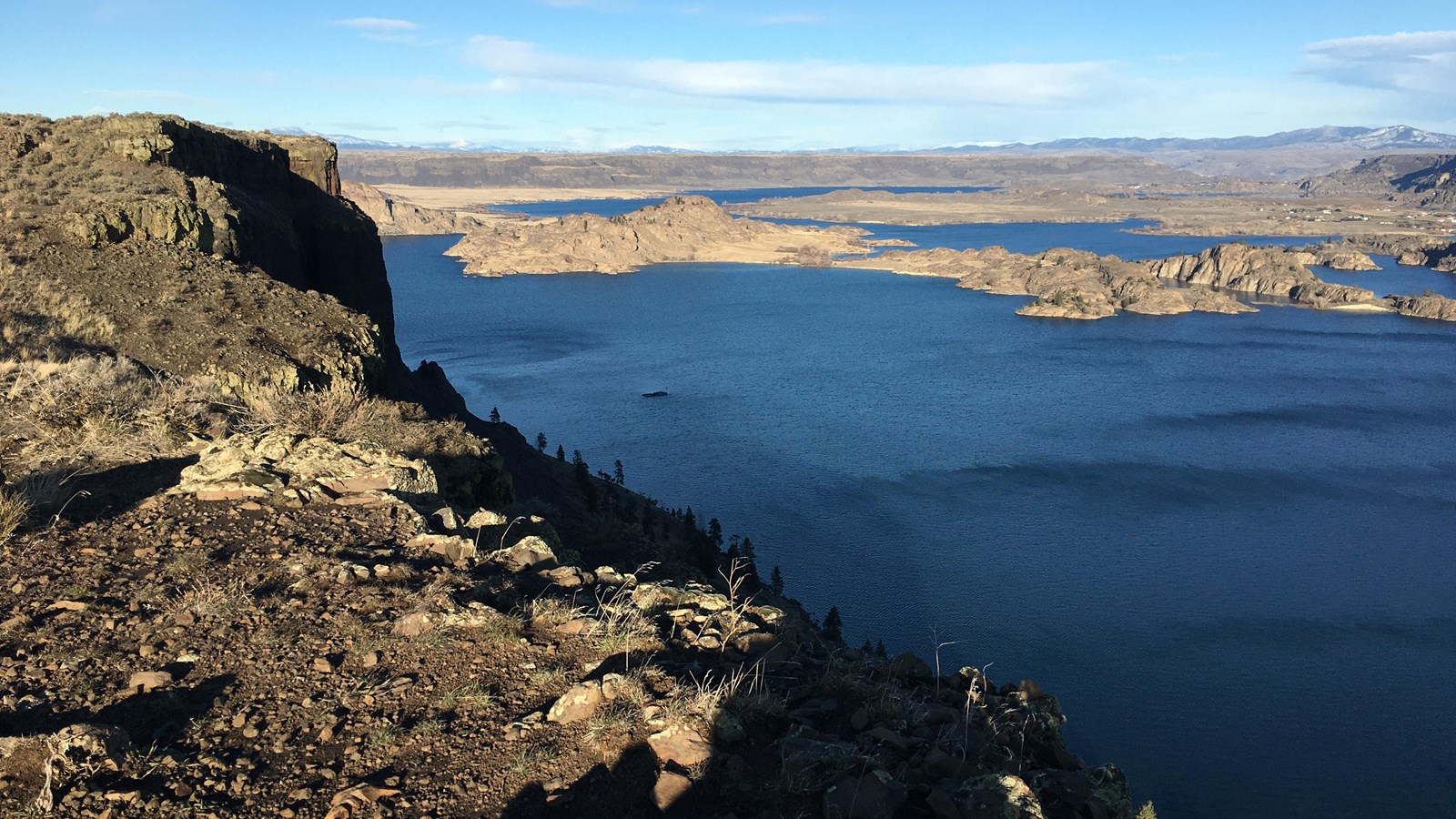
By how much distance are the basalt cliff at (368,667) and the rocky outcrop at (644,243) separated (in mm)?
136314

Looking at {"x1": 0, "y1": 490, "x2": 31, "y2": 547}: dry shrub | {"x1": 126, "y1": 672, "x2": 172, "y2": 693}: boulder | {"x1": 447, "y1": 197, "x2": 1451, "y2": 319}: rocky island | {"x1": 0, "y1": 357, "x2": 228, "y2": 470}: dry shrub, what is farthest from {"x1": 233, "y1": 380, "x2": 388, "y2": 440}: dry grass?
{"x1": 447, "y1": 197, "x2": 1451, "y2": 319}: rocky island

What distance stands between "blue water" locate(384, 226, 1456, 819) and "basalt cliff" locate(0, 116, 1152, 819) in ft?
47.6

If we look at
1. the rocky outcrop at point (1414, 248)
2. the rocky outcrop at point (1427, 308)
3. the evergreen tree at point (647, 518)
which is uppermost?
the rocky outcrop at point (1414, 248)

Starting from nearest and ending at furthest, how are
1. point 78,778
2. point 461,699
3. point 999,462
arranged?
point 78,778 < point 461,699 < point 999,462

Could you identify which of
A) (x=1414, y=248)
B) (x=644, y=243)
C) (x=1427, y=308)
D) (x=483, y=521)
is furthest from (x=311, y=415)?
(x=1414, y=248)

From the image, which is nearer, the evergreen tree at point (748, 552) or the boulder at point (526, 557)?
the boulder at point (526, 557)

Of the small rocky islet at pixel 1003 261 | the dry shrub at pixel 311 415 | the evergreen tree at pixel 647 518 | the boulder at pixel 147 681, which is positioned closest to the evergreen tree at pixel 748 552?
the evergreen tree at pixel 647 518

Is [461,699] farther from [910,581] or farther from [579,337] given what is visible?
[579,337]

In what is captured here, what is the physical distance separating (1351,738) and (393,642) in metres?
32.7

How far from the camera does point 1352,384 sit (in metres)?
77.1

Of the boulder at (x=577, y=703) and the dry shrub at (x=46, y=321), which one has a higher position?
the dry shrub at (x=46, y=321)

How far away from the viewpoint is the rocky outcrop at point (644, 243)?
5950 inches

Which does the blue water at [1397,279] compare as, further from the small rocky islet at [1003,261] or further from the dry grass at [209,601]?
the dry grass at [209,601]

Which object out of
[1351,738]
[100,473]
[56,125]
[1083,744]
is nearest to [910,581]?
[1083,744]
